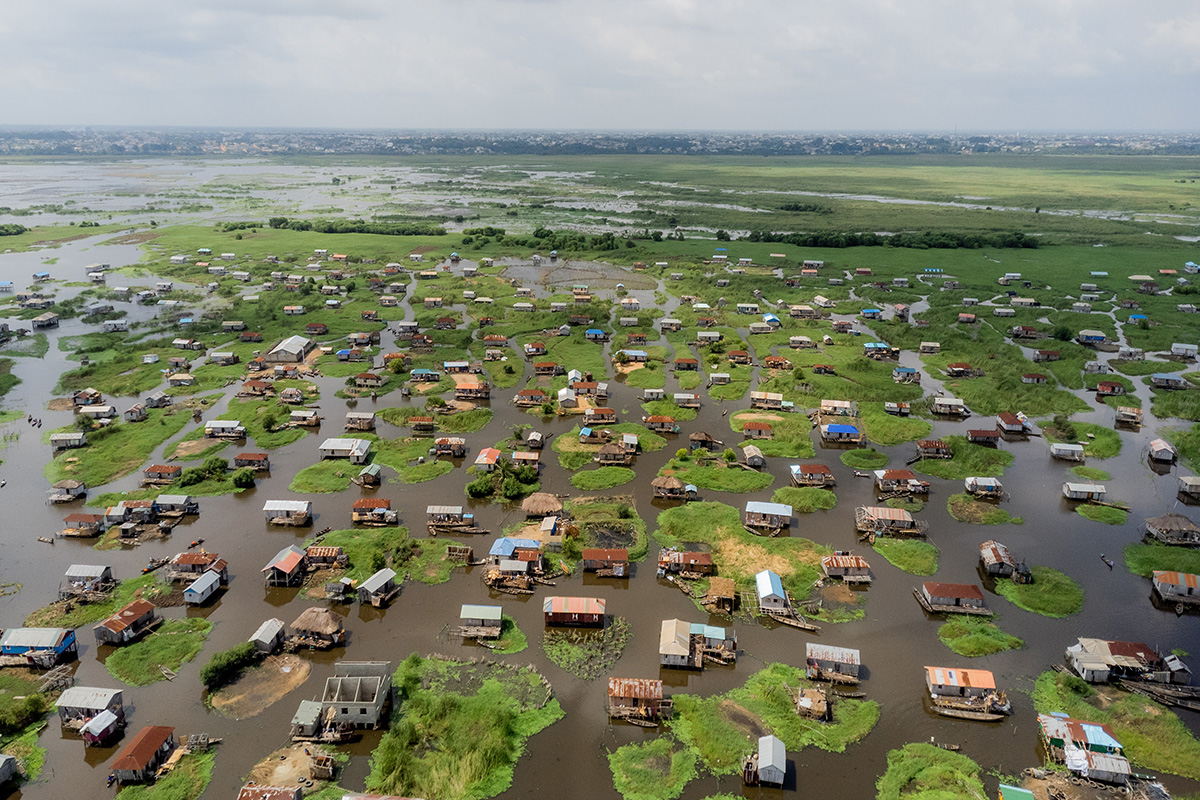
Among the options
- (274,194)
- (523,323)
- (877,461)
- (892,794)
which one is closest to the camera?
(892,794)

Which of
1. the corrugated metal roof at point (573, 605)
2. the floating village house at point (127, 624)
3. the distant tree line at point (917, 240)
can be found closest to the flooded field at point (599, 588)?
the floating village house at point (127, 624)

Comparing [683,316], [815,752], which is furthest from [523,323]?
[815,752]

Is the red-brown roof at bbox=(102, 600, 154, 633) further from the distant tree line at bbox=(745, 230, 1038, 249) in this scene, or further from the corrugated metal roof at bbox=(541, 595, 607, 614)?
the distant tree line at bbox=(745, 230, 1038, 249)

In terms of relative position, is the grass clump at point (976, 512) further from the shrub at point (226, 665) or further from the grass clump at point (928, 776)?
the shrub at point (226, 665)

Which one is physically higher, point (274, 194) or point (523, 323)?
point (274, 194)

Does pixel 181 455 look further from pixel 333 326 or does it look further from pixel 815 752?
pixel 815 752

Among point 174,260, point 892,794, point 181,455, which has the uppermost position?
point 174,260

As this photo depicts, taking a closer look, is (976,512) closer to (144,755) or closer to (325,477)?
(325,477)
